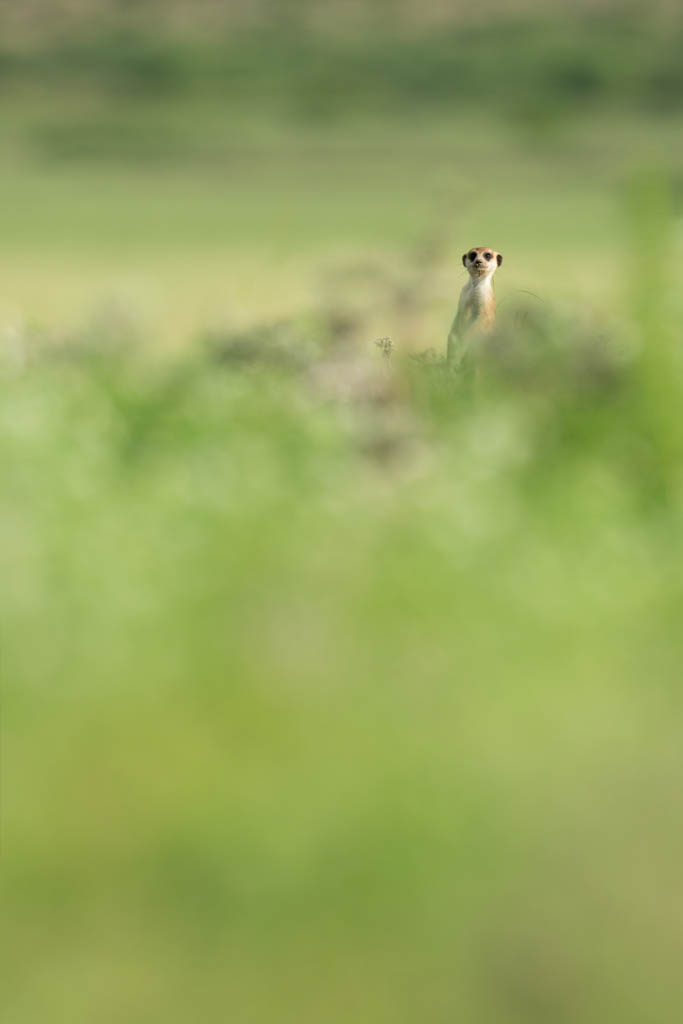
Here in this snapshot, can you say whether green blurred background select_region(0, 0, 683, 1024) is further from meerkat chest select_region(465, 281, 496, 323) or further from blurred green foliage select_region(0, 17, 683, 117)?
blurred green foliage select_region(0, 17, 683, 117)

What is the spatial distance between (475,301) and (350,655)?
78.3 inches

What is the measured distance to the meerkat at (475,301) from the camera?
18.1 ft

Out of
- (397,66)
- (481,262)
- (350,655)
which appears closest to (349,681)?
(350,655)

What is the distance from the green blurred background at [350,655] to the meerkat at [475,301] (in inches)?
6.2

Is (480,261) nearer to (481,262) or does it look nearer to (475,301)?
(481,262)

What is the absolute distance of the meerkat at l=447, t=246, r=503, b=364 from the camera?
5.52 metres

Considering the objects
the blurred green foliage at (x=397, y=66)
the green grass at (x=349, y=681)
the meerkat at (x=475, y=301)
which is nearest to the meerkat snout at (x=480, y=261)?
the meerkat at (x=475, y=301)

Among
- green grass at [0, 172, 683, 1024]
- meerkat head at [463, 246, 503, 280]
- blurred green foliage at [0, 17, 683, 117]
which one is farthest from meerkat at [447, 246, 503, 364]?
blurred green foliage at [0, 17, 683, 117]

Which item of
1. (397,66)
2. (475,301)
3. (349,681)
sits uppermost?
(397,66)

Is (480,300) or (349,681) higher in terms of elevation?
(480,300)

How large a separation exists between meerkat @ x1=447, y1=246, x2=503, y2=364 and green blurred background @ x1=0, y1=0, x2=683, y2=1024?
0.16 m

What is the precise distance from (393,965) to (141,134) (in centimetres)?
10164

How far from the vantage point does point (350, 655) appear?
Result: 4.07 meters

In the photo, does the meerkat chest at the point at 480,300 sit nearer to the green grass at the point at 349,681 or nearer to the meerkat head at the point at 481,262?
the meerkat head at the point at 481,262
